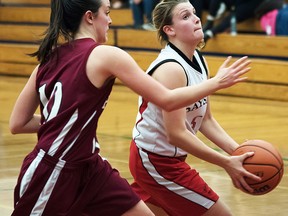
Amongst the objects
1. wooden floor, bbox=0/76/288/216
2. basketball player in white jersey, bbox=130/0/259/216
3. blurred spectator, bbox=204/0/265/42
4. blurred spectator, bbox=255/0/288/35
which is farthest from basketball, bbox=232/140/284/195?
blurred spectator, bbox=204/0/265/42

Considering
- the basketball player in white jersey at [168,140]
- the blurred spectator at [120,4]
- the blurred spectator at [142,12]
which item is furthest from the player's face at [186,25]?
the blurred spectator at [120,4]

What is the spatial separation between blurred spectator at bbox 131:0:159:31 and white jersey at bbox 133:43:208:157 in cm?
836

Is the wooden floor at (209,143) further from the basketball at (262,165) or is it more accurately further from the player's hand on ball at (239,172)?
the player's hand on ball at (239,172)

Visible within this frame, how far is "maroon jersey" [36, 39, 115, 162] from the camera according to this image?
3223 millimetres

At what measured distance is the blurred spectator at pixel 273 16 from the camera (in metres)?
11.3

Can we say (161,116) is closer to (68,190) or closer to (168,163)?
(168,163)

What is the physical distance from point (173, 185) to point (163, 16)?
33.6 inches

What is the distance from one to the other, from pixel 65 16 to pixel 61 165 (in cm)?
61

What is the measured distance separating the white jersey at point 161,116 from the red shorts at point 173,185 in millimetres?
47

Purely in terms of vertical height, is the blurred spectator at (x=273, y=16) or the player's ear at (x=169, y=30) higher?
the player's ear at (x=169, y=30)

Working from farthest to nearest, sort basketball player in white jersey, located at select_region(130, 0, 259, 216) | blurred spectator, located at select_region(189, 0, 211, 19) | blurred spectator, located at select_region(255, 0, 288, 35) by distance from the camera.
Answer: blurred spectator, located at select_region(189, 0, 211, 19) < blurred spectator, located at select_region(255, 0, 288, 35) < basketball player in white jersey, located at select_region(130, 0, 259, 216)

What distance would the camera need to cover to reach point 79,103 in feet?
10.5

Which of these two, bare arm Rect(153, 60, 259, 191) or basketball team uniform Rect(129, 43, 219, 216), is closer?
bare arm Rect(153, 60, 259, 191)

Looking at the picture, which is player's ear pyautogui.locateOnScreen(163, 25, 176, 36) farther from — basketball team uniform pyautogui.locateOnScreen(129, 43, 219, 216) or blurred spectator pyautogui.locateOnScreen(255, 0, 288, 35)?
blurred spectator pyautogui.locateOnScreen(255, 0, 288, 35)
